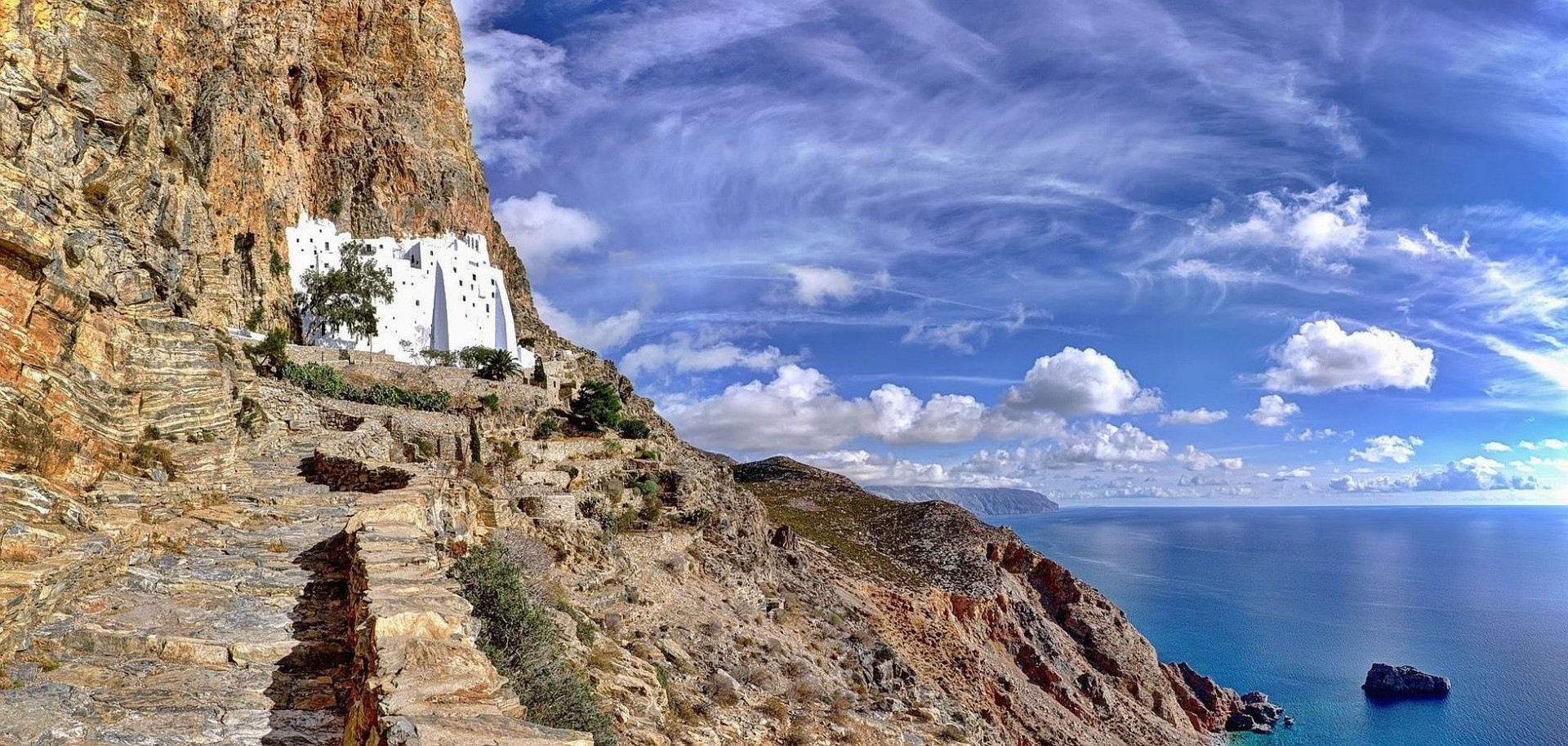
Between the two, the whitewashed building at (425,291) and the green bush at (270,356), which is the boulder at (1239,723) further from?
the green bush at (270,356)

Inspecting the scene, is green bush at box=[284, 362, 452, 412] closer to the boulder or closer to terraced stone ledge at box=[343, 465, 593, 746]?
terraced stone ledge at box=[343, 465, 593, 746]

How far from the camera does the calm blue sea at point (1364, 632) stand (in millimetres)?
57344

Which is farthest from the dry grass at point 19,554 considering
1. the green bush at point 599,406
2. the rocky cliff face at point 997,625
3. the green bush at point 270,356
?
the rocky cliff face at point 997,625

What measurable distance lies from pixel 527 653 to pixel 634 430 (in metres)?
25.9

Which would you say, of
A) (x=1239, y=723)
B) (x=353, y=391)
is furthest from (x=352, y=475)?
(x=1239, y=723)

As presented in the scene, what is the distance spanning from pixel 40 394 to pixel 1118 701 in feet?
158

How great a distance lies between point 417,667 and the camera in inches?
211

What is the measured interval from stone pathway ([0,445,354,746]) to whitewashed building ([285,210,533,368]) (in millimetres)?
38615

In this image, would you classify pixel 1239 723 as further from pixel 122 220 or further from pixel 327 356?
→ pixel 122 220

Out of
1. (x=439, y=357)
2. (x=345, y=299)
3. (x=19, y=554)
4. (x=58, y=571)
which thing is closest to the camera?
(x=58, y=571)

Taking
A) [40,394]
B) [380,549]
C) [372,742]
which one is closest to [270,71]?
[40,394]

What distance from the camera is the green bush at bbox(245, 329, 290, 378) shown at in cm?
2659

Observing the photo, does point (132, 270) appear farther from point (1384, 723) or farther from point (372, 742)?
point (1384, 723)

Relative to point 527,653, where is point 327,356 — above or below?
above
